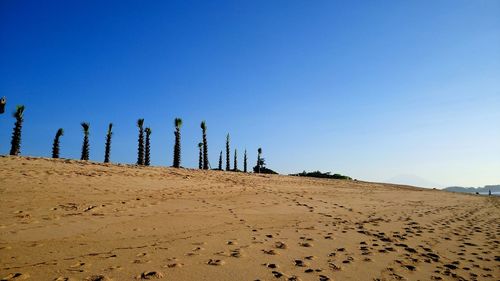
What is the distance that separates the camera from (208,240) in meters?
7.54

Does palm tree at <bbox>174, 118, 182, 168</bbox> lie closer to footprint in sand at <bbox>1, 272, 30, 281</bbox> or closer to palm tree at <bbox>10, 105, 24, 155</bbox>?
palm tree at <bbox>10, 105, 24, 155</bbox>

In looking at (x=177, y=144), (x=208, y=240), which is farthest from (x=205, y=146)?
(x=208, y=240)


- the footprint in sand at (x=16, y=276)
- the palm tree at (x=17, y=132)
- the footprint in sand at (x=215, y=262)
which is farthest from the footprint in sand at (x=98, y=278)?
the palm tree at (x=17, y=132)

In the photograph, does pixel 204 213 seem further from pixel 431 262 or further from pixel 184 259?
pixel 431 262

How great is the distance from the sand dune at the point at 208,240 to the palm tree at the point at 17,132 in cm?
2219

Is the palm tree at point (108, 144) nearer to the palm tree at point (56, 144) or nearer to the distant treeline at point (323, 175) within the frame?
the palm tree at point (56, 144)

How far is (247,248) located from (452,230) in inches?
334

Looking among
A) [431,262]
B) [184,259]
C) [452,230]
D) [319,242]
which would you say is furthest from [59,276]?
[452,230]

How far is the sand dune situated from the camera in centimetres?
556

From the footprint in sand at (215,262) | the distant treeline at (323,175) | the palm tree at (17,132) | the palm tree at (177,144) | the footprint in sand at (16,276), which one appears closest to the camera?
the footprint in sand at (16,276)

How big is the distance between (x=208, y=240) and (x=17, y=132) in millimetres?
34201

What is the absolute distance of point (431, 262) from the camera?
6.84m

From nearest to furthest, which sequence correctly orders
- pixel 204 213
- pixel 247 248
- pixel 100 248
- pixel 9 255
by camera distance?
1. pixel 9 255
2. pixel 100 248
3. pixel 247 248
4. pixel 204 213

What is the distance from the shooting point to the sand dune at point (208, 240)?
5.56m
